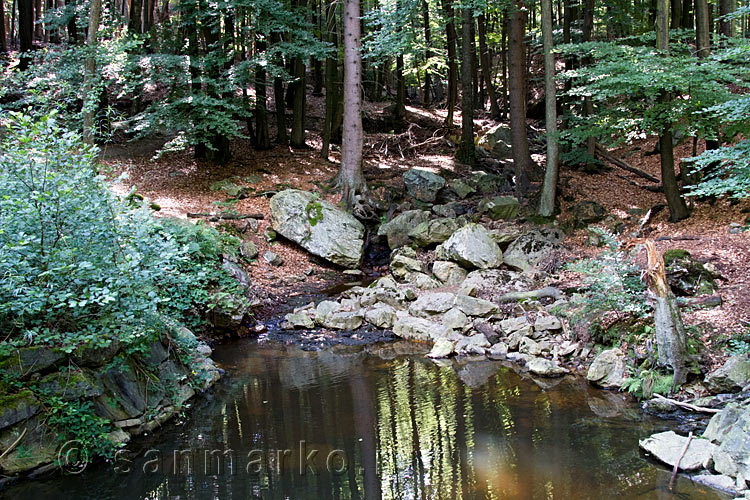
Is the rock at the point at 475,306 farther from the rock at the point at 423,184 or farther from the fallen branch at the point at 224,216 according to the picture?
the fallen branch at the point at 224,216

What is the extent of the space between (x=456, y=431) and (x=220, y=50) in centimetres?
1279

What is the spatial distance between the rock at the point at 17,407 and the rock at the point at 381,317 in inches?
233

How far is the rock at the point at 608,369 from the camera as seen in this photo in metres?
7.21

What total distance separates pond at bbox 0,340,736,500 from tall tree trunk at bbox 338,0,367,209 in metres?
7.71

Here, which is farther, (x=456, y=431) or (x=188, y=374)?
(x=188, y=374)

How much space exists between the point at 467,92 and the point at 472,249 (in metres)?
6.89

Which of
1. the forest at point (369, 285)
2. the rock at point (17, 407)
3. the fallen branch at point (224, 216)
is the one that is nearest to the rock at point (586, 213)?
the forest at point (369, 285)

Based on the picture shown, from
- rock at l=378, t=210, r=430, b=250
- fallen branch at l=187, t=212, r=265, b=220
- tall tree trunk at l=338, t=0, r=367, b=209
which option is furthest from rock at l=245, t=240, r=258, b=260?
rock at l=378, t=210, r=430, b=250

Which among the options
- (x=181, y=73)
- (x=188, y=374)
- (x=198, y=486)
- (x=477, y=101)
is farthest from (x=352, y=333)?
(x=477, y=101)

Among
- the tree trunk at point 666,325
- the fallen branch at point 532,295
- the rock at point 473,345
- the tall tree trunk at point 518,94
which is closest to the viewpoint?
the tree trunk at point 666,325

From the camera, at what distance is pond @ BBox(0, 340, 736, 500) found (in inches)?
196

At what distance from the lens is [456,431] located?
6074 mm

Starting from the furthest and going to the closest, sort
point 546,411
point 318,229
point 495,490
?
1. point 318,229
2. point 546,411
3. point 495,490

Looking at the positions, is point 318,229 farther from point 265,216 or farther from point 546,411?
point 546,411
